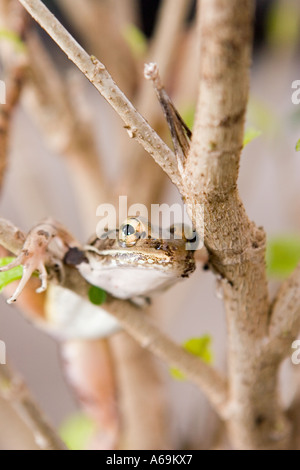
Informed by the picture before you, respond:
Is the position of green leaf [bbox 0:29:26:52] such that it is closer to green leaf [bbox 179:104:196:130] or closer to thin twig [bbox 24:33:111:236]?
thin twig [bbox 24:33:111:236]

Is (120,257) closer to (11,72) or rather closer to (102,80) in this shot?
(102,80)

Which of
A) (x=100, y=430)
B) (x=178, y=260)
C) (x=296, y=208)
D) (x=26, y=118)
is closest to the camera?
(x=178, y=260)

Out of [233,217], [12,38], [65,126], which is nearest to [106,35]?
[65,126]

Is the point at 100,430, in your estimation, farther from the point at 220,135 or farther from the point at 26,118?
the point at 26,118

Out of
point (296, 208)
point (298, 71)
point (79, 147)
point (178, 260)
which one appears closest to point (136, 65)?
point (79, 147)

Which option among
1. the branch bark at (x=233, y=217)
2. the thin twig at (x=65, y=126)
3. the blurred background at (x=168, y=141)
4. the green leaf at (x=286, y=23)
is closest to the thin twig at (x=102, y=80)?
the branch bark at (x=233, y=217)

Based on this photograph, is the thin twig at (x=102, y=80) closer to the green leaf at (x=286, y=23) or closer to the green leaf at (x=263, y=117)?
the green leaf at (x=263, y=117)
